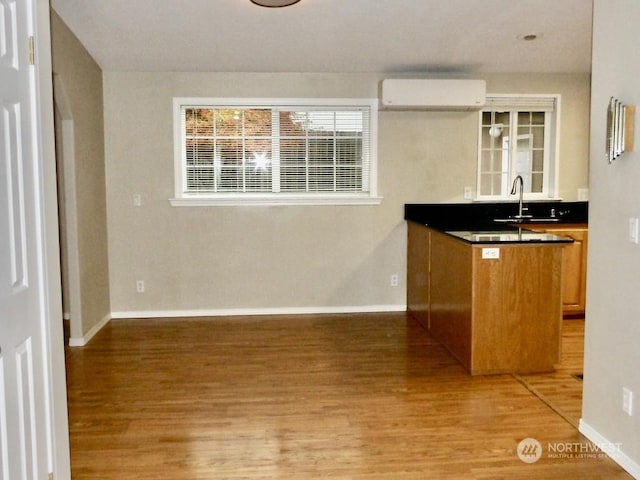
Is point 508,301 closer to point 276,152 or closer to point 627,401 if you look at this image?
point 627,401

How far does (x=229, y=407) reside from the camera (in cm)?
344

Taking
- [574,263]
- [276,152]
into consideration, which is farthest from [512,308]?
[276,152]

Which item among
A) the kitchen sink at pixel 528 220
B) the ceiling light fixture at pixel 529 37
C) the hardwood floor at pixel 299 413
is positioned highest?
the ceiling light fixture at pixel 529 37

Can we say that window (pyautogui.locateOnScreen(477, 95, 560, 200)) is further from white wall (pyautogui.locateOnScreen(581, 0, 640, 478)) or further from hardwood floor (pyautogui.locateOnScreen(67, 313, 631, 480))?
white wall (pyautogui.locateOnScreen(581, 0, 640, 478))

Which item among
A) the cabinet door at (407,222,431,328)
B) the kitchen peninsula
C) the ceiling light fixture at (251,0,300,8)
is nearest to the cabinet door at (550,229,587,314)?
the cabinet door at (407,222,431,328)

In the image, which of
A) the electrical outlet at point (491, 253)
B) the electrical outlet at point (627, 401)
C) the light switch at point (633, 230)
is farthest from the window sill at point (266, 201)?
the electrical outlet at point (627, 401)

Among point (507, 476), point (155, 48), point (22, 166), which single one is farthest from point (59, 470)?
point (155, 48)

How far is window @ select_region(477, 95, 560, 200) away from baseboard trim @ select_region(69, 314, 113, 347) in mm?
3782

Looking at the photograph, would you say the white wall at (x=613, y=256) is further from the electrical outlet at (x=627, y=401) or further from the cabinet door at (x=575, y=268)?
the cabinet door at (x=575, y=268)

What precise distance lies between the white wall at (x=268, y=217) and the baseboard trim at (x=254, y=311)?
0.06 feet

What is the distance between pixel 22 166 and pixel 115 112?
3.80m

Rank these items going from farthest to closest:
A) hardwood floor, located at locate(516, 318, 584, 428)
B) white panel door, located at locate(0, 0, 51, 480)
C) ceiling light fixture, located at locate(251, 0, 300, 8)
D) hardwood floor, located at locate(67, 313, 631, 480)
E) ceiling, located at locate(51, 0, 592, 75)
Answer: ceiling, located at locate(51, 0, 592, 75), ceiling light fixture, located at locate(251, 0, 300, 8), hardwood floor, located at locate(516, 318, 584, 428), hardwood floor, located at locate(67, 313, 631, 480), white panel door, located at locate(0, 0, 51, 480)

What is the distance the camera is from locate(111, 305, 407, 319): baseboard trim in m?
5.70

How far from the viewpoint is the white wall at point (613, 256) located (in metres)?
2.57
